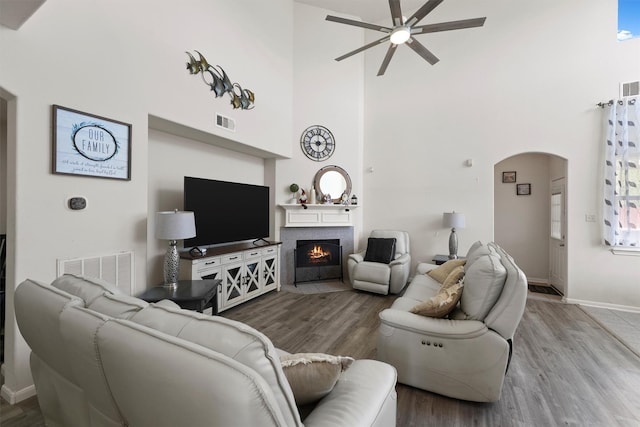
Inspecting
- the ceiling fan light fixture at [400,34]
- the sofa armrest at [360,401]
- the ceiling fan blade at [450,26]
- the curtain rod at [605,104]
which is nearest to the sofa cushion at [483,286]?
the sofa armrest at [360,401]

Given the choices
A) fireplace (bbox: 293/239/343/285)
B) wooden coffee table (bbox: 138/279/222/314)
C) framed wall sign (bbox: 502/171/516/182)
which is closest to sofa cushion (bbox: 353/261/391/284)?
fireplace (bbox: 293/239/343/285)

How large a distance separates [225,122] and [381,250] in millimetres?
3136

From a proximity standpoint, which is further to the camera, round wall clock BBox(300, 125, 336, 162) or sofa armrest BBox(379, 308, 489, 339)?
round wall clock BBox(300, 125, 336, 162)

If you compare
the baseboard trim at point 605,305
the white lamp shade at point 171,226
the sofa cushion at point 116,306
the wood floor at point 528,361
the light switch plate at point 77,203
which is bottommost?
the wood floor at point 528,361

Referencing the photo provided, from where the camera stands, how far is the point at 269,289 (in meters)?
4.32

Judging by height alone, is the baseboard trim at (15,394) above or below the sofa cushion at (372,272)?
below

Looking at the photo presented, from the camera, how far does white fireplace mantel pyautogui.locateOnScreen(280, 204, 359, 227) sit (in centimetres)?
475

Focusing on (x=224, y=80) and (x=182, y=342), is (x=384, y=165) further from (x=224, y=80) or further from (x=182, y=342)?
(x=182, y=342)

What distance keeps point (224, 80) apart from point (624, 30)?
5.63m

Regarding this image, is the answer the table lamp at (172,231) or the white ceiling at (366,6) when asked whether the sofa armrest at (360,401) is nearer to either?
the table lamp at (172,231)

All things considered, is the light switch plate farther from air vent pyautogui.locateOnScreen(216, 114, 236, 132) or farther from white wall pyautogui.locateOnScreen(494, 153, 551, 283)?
white wall pyautogui.locateOnScreen(494, 153, 551, 283)

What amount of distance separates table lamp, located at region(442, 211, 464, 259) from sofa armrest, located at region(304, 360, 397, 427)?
3.64 m

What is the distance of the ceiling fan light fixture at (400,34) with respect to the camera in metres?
2.63

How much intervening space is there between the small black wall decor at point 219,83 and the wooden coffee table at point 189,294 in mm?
2280
